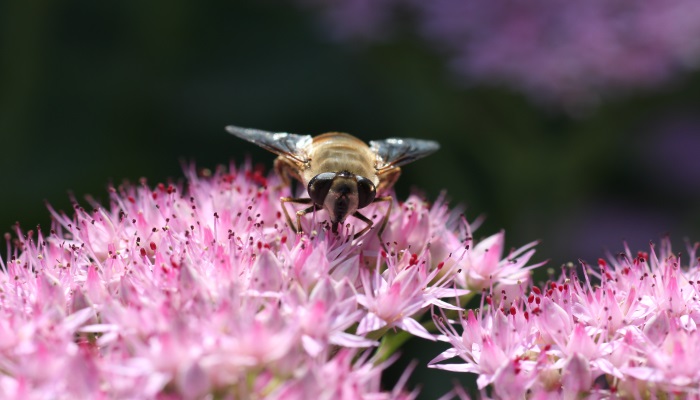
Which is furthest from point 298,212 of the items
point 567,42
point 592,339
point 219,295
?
point 567,42

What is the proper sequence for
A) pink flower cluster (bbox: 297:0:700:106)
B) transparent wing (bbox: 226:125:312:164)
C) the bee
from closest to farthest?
the bee
transparent wing (bbox: 226:125:312:164)
pink flower cluster (bbox: 297:0:700:106)

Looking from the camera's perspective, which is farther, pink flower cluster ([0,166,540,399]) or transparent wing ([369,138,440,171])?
transparent wing ([369,138,440,171])

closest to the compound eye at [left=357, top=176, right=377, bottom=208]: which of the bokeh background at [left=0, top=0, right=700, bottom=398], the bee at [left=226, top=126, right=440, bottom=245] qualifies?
the bee at [left=226, top=126, right=440, bottom=245]

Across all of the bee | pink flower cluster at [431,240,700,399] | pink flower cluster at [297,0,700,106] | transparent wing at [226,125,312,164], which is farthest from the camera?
pink flower cluster at [297,0,700,106]

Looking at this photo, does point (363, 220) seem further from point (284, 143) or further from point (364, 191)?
point (284, 143)

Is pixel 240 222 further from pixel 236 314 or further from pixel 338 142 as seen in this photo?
pixel 236 314

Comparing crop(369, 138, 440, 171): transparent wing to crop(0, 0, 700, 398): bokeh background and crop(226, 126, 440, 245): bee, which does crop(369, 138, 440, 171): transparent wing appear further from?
crop(0, 0, 700, 398): bokeh background
